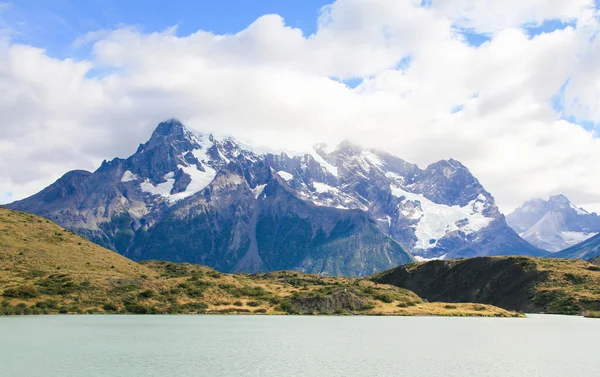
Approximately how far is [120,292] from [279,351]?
3131 inches

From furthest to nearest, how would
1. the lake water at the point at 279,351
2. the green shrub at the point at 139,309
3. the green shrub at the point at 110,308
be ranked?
the green shrub at the point at 139,309 < the green shrub at the point at 110,308 < the lake water at the point at 279,351

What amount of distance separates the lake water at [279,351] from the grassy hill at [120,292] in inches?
1228

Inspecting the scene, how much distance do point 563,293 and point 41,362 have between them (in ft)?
543

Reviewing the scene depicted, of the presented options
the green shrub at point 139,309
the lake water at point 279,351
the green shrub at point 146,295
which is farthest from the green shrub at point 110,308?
the lake water at point 279,351

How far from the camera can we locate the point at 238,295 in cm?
14962

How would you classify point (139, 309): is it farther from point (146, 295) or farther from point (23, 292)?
point (23, 292)

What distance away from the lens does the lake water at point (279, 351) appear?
52281 mm

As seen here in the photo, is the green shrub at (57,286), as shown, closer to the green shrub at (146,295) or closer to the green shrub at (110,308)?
the green shrub at (110,308)

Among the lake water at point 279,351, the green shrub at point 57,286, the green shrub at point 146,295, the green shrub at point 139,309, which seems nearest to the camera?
the lake water at point 279,351

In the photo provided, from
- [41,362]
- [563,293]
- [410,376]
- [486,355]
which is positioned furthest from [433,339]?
[563,293]

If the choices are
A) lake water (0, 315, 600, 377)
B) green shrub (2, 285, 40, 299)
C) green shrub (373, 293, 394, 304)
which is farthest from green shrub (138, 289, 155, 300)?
green shrub (373, 293, 394, 304)

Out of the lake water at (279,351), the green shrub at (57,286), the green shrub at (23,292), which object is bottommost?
the lake water at (279,351)

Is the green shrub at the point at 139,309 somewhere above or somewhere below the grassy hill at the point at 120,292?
below

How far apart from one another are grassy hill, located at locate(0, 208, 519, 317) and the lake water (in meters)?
31.2
